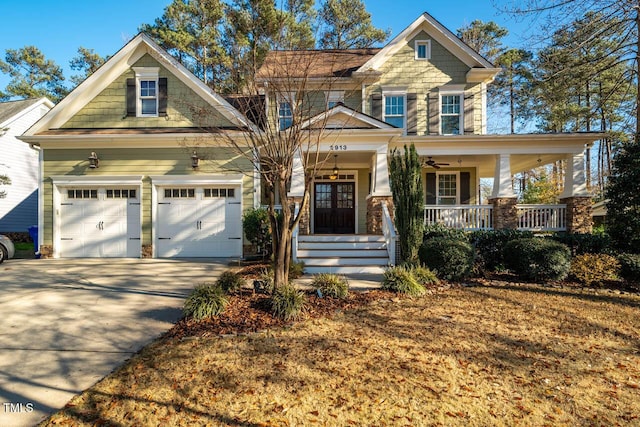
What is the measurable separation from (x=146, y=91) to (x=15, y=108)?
11.8 m

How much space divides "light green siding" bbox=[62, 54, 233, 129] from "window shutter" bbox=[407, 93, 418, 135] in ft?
22.2

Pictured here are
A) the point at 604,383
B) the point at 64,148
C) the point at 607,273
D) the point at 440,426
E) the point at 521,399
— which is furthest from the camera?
the point at 64,148

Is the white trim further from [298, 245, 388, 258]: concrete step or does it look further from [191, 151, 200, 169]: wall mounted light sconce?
[191, 151, 200, 169]: wall mounted light sconce

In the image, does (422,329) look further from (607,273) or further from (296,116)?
(607,273)

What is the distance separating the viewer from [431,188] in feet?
45.3

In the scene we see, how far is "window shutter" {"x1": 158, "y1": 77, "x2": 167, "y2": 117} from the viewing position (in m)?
11.5

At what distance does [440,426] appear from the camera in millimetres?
2686

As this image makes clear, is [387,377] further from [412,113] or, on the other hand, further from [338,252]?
[412,113]

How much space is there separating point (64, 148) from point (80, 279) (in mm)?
5803

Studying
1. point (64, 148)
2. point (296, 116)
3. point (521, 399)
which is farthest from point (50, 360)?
point (64, 148)

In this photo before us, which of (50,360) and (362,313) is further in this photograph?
(362,313)

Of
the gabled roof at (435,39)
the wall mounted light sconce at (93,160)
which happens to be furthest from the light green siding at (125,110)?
the gabled roof at (435,39)

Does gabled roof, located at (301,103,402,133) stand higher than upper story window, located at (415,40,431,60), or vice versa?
upper story window, located at (415,40,431,60)

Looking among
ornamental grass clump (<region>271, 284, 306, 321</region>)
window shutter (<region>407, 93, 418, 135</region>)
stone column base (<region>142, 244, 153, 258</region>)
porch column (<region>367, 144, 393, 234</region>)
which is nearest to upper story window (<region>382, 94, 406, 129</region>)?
window shutter (<region>407, 93, 418, 135</region>)
